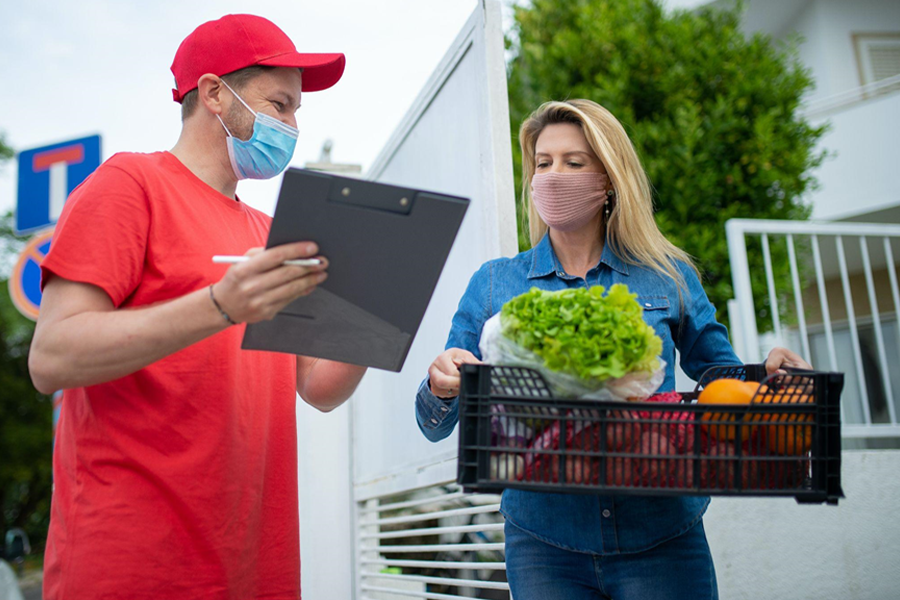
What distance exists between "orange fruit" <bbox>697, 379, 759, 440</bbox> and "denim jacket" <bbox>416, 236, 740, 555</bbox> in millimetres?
399

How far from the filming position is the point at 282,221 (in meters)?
1.40

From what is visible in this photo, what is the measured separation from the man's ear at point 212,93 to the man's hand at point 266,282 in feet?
2.66

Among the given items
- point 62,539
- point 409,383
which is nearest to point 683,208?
point 409,383

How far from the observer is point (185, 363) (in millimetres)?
1813

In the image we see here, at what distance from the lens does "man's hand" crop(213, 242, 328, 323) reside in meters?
1.42

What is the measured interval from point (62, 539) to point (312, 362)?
0.83 meters

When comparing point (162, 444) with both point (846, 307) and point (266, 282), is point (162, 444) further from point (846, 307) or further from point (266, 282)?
point (846, 307)

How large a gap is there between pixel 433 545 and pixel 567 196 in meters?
1.71

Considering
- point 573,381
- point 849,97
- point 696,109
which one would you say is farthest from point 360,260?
point 849,97

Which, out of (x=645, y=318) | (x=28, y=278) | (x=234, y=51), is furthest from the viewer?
(x=28, y=278)

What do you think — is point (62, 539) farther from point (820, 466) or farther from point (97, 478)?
point (820, 466)

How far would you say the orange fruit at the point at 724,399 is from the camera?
1.42m

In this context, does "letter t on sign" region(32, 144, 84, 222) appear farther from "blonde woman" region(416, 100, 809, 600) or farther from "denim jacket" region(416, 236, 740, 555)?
"denim jacket" region(416, 236, 740, 555)

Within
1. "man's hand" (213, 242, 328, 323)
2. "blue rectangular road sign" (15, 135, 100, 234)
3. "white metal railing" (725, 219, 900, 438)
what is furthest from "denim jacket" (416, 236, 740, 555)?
"blue rectangular road sign" (15, 135, 100, 234)
